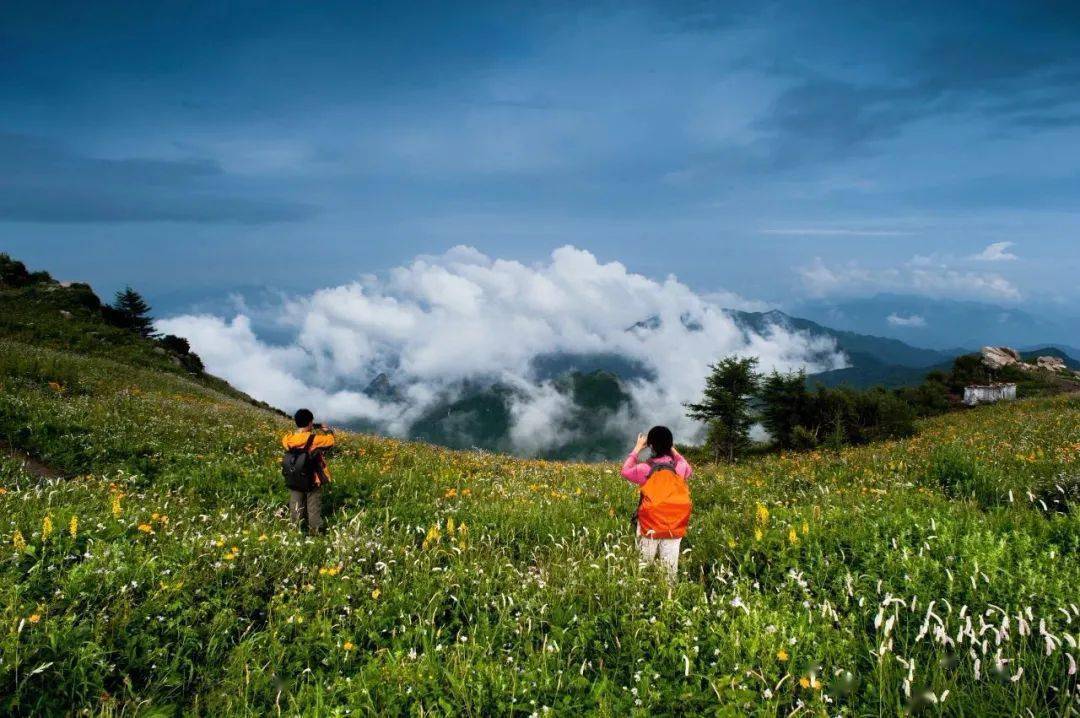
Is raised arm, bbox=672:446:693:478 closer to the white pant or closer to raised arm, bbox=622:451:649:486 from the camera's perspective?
raised arm, bbox=622:451:649:486

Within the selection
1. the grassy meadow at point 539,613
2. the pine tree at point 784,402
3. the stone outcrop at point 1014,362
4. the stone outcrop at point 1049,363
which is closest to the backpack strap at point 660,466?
the grassy meadow at point 539,613

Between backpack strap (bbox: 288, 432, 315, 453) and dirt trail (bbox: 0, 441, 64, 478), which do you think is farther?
dirt trail (bbox: 0, 441, 64, 478)

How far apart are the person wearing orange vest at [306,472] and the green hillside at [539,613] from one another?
0.58 meters

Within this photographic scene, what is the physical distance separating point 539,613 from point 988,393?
235ft

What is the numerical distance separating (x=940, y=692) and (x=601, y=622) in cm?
248

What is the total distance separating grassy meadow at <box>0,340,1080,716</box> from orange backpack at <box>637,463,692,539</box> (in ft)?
1.54

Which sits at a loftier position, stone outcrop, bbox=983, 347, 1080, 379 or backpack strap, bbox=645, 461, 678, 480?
stone outcrop, bbox=983, 347, 1080, 379

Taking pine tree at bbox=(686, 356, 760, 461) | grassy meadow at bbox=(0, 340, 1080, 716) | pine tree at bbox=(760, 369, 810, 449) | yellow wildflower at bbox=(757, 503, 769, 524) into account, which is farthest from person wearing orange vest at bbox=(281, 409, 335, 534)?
pine tree at bbox=(760, 369, 810, 449)

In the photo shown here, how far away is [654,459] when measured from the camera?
6.71 metres

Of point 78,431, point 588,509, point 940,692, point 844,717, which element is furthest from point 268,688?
point 78,431

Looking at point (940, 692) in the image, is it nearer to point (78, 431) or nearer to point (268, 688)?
point (268, 688)

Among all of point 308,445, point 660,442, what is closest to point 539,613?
point 660,442

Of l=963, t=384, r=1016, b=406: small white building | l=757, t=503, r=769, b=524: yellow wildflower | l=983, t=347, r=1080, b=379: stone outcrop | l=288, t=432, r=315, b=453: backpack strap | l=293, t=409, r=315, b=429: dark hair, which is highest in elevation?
l=983, t=347, r=1080, b=379: stone outcrop

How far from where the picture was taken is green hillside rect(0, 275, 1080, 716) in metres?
3.82
